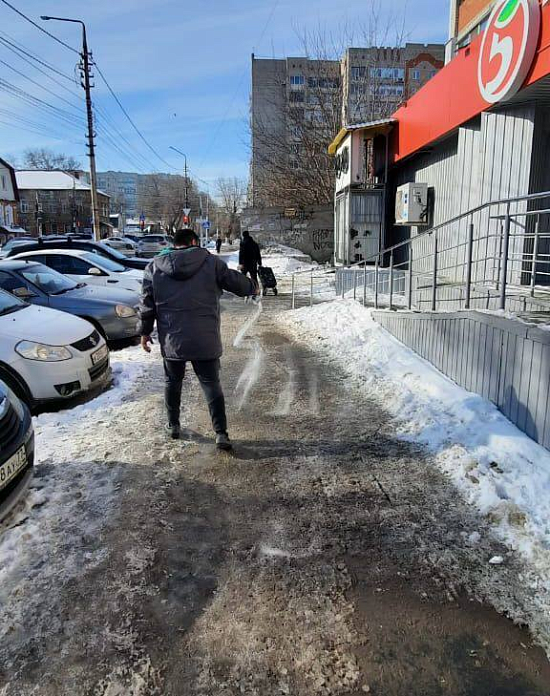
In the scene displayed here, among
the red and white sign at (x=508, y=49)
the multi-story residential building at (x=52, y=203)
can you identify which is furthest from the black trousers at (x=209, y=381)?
the multi-story residential building at (x=52, y=203)

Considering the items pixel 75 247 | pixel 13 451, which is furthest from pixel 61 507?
pixel 75 247

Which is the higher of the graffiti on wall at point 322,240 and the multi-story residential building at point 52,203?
the multi-story residential building at point 52,203

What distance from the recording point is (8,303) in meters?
5.95

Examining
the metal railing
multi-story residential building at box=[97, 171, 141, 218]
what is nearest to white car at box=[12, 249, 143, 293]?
the metal railing

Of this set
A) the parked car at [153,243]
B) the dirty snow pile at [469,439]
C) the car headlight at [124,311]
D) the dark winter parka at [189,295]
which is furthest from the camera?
the parked car at [153,243]

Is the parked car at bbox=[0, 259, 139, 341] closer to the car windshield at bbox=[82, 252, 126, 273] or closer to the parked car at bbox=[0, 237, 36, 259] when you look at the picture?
the car windshield at bbox=[82, 252, 126, 273]

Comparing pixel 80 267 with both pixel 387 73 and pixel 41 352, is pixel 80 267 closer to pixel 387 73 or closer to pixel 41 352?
pixel 41 352

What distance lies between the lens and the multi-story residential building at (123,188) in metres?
109

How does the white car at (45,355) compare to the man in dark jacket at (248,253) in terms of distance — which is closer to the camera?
the white car at (45,355)

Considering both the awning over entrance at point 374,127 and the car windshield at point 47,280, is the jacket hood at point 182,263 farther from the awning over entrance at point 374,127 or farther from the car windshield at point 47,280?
the awning over entrance at point 374,127

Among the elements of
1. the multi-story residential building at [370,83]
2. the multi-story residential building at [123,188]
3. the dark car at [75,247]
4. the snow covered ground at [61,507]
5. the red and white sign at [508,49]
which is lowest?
the snow covered ground at [61,507]

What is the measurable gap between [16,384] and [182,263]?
7.26ft

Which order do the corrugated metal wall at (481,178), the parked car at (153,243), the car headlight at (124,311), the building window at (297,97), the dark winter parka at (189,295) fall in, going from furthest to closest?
the parked car at (153,243)
the building window at (297,97)
the corrugated metal wall at (481,178)
the car headlight at (124,311)
the dark winter parka at (189,295)

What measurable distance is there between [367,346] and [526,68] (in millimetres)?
4393
